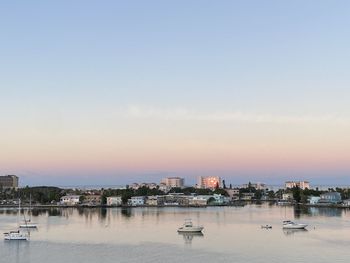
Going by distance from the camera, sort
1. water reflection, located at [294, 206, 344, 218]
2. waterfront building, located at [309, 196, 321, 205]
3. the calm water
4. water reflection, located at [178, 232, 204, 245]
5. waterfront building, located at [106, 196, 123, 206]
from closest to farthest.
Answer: the calm water → water reflection, located at [178, 232, 204, 245] → water reflection, located at [294, 206, 344, 218] → waterfront building, located at [309, 196, 321, 205] → waterfront building, located at [106, 196, 123, 206]

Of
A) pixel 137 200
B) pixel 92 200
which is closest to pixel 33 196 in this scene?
pixel 92 200

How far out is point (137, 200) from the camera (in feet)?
134

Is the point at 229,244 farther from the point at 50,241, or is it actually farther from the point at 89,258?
the point at 50,241

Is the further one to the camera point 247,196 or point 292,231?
point 247,196

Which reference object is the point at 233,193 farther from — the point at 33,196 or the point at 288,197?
the point at 33,196

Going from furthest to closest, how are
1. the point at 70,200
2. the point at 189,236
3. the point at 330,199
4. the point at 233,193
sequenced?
the point at 233,193, the point at 70,200, the point at 330,199, the point at 189,236

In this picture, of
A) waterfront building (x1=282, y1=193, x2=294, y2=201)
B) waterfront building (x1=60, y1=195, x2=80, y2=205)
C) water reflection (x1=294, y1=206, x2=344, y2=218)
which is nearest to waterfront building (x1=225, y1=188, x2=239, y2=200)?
waterfront building (x1=282, y1=193, x2=294, y2=201)

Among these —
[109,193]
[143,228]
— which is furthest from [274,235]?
[109,193]

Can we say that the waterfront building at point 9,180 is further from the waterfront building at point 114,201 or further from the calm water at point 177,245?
the calm water at point 177,245

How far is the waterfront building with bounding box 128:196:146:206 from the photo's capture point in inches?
1582

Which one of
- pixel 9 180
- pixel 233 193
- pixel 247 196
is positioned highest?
pixel 9 180

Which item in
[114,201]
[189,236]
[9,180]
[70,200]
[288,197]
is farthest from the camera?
[9,180]

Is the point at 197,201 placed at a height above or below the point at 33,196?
below

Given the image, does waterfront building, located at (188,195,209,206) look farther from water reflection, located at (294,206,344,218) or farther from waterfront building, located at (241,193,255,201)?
water reflection, located at (294,206,344,218)
